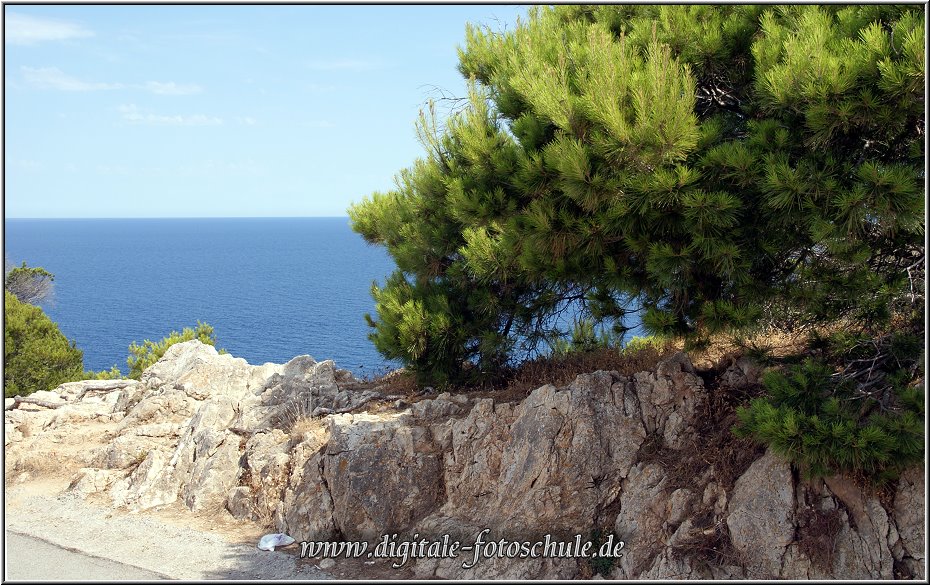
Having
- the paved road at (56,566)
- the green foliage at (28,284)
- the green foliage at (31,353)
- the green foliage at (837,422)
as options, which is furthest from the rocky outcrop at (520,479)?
the green foliage at (28,284)

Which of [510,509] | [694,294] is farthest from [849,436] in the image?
[510,509]

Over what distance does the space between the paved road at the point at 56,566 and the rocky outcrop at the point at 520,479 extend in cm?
147

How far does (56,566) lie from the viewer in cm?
891

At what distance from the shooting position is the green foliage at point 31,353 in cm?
2070

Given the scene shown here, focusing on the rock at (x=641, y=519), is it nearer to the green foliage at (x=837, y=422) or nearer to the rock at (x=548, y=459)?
the rock at (x=548, y=459)

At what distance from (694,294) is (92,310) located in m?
67.1

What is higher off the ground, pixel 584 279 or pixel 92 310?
pixel 584 279

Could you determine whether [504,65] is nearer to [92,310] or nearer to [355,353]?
[355,353]

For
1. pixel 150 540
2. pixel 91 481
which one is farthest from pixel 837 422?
pixel 91 481

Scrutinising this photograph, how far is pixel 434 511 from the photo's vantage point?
9.45 m

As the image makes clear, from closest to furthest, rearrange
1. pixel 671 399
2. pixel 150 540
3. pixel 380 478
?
pixel 671 399, pixel 380 478, pixel 150 540

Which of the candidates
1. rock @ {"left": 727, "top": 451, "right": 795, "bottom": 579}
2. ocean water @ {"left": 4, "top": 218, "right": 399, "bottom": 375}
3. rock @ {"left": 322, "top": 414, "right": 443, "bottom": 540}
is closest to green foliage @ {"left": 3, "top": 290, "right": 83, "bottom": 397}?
ocean water @ {"left": 4, "top": 218, "right": 399, "bottom": 375}

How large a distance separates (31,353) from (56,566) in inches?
568

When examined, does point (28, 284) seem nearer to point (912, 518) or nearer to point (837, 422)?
point (837, 422)
